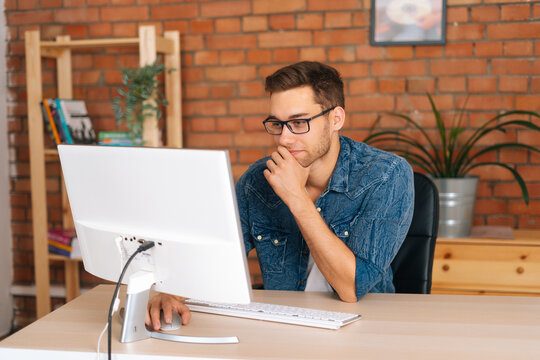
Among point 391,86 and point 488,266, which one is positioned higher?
point 391,86

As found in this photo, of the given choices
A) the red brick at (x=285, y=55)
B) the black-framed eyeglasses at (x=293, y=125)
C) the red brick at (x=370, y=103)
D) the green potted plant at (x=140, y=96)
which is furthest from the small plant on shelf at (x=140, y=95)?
the black-framed eyeglasses at (x=293, y=125)

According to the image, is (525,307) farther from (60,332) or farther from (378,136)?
(378,136)

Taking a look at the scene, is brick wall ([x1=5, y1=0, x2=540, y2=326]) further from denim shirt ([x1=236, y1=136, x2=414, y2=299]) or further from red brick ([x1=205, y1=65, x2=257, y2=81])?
denim shirt ([x1=236, y1=136, x2=414, y2=299])

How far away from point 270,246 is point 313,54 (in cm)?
150

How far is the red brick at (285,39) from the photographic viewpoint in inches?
123

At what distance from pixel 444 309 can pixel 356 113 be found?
1766mm

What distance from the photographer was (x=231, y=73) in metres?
3.22

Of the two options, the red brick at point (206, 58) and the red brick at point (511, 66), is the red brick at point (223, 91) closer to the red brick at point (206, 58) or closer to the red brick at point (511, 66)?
the red brick at point (206, 58)

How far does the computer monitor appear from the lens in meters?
1.13

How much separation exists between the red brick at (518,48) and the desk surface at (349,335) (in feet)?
5.75

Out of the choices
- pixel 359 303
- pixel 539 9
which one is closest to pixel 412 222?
pixel 359 303

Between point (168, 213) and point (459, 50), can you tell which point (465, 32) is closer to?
point (459, 50)

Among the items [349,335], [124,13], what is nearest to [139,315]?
[349,335]

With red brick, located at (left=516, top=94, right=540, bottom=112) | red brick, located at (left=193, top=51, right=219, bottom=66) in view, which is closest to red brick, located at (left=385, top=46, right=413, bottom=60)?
red brick, located at (left=516, top=94, right=540, bottom=112)
